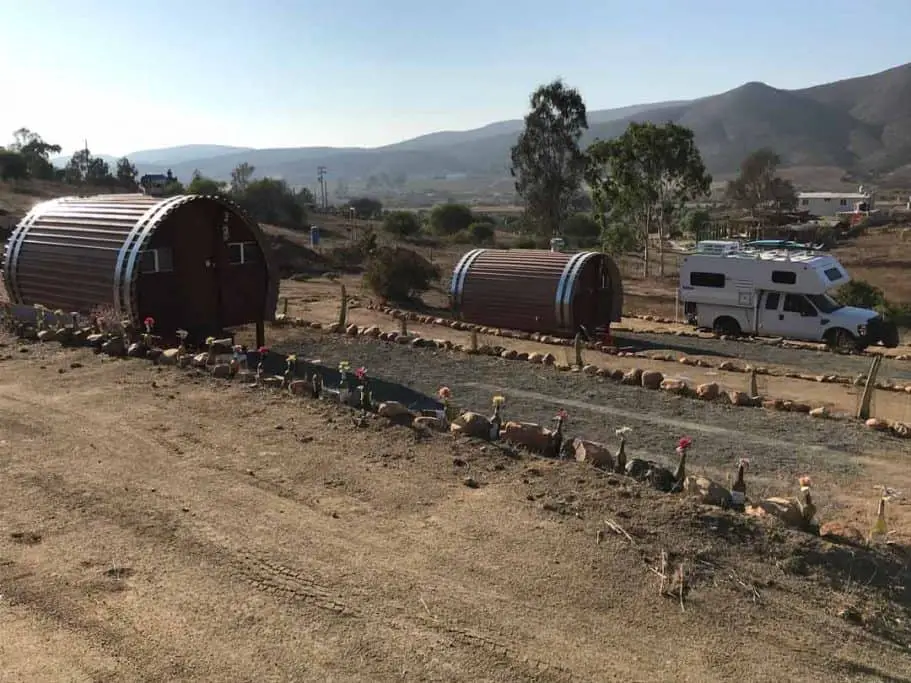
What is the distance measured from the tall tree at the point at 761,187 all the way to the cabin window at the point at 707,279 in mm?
86451

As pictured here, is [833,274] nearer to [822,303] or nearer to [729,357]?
[822,303]

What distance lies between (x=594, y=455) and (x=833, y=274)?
18.0 meters

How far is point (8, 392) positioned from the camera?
12.5 meters

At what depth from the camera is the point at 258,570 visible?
7.01 meters

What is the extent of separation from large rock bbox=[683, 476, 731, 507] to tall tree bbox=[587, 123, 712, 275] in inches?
1571

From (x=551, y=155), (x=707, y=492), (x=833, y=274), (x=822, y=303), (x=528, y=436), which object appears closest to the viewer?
(x=707, y=492)

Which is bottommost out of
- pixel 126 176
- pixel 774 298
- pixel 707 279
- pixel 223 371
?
pixel 774 298

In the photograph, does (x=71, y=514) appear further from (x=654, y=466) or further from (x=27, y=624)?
(x=654, y=466)

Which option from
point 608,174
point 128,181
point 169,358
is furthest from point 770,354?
point 128,181

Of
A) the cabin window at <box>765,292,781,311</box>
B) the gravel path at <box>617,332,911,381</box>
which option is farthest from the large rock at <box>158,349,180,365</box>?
the cabin window at <box>765,292,781,311</box>

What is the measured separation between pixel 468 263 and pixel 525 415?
40.7 feet

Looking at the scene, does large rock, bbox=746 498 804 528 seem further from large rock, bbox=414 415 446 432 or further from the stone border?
the stone border

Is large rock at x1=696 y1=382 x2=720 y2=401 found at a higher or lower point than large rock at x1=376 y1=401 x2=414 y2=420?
lower

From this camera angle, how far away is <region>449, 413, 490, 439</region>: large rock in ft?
34.5
